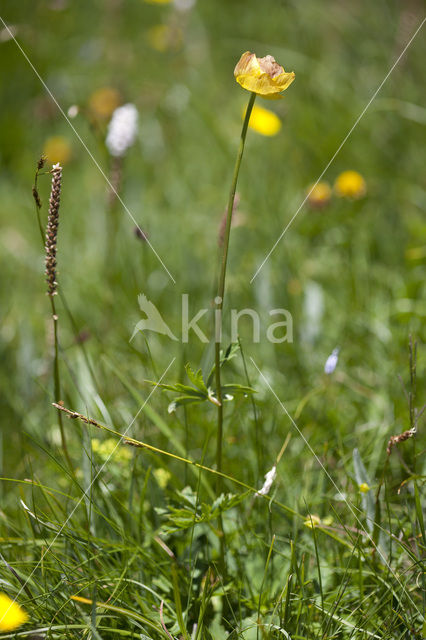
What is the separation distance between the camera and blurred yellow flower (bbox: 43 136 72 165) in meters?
2.68

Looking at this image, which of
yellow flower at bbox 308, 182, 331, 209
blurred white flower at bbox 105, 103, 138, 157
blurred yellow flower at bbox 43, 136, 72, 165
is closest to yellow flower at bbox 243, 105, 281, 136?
yellow flower at bbox 308, 182, 331, 209

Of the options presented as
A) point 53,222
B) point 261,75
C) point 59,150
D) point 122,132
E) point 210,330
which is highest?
point 261,75

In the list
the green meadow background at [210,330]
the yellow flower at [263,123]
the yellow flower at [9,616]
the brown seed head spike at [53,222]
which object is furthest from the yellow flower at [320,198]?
the yellow flower at [9,616]

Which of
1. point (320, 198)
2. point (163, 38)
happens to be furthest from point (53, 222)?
point (163, 38)

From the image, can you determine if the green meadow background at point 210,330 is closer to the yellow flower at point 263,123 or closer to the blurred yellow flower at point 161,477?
the blurred yellow flower at point 161,477

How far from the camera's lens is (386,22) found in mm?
3283

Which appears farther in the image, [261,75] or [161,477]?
[161,477]

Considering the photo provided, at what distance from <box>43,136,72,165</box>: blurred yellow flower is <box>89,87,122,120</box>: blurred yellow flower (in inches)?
8.6

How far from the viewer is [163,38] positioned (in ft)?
10.7

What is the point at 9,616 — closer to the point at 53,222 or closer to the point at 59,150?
the point at 53,222

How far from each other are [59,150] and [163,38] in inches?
42.6

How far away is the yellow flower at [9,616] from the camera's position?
799 millimetres

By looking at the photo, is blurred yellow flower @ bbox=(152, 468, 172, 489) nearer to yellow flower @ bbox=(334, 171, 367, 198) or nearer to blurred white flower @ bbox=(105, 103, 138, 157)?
blurred white flower @ bbox=(105, 103, 138, 157)

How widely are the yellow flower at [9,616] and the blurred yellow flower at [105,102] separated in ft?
7.27
